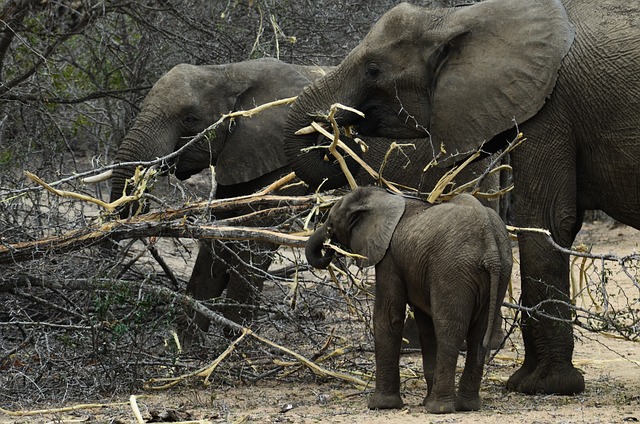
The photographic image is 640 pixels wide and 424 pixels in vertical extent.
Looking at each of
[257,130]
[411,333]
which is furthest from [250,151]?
[411,333]

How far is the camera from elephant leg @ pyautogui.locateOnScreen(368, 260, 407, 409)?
556 cm

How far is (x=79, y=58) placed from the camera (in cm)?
1055

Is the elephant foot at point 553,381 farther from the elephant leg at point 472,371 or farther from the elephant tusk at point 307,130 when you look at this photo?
the elephant tusk at point 307,130

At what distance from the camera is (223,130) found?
8336 mm

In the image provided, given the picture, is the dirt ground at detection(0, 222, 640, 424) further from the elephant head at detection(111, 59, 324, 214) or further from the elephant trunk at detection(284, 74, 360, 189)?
the elephant head at detection(111, 59, 324, 214)

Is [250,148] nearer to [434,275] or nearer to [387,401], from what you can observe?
[387,401]

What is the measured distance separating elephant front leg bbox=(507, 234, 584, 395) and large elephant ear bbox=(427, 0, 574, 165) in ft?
1.99

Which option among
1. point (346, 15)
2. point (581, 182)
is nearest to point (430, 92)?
point (581, 182)

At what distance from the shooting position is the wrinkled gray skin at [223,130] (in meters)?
8.09

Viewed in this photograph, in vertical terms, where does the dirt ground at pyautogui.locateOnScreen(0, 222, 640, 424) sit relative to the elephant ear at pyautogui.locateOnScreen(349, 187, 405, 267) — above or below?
below

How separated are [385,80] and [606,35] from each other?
44.7 inches

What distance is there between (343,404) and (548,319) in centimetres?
110

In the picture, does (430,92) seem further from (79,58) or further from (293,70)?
(79,58)

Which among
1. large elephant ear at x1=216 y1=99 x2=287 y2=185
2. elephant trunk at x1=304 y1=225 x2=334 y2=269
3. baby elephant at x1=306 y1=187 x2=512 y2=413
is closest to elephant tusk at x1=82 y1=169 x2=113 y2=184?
large elephant ear at x1=216 y1=99 x2=287 y2=185
